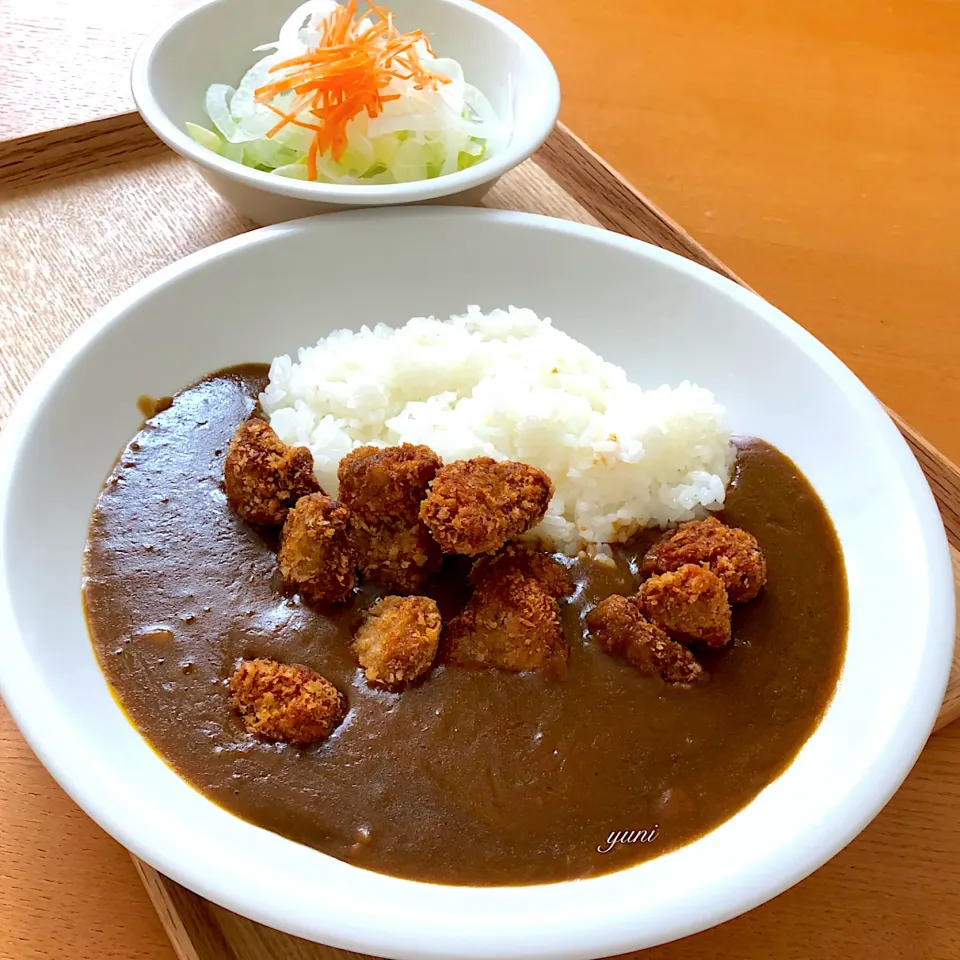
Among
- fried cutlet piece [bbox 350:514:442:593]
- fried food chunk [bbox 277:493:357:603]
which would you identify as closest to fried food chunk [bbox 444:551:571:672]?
fried cutlet piece [bbox 350:514:442:593]

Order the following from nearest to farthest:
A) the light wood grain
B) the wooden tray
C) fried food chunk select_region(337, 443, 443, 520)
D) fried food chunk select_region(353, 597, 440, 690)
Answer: the light wood grain → fried food chunk select_region(353, 597, 440, 690) → fried food chunk select_region(337, 443, 443, 520) → the wooden tray

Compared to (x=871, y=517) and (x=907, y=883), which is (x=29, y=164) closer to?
(x=871, y=517)

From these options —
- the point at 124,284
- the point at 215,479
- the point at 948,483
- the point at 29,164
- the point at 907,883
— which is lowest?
the point at 907,883

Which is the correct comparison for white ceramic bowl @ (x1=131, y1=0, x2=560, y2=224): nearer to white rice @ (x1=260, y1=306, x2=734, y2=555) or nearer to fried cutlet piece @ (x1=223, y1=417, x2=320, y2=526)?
white rice @ (x1=260, y1=306, x2=734, y2=555)

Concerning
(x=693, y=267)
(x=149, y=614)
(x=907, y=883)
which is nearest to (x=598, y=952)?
(x=907, y=883)

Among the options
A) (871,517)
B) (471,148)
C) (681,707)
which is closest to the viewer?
(681,707)
